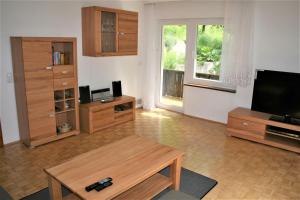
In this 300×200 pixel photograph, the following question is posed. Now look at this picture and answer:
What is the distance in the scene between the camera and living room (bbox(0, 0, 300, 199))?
3057mm

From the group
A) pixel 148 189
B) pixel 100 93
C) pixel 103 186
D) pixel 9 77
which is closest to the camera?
pixel 103 186

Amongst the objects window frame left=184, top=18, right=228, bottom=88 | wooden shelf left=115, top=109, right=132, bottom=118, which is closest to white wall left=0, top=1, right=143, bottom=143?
wooden shelf left=115, top=109, right=132, bottom=118

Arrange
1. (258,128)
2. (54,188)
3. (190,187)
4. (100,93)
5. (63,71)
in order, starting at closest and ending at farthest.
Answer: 1. (54,188)
2. (190,187)
3. (63,71)
4. (258,128)
5. (100,93)

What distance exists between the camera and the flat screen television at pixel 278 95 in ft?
12.2

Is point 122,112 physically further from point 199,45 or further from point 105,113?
point 199,45

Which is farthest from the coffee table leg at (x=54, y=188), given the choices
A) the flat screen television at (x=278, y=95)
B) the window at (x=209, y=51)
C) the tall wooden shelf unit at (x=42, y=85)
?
the window at (x=209, y=51)

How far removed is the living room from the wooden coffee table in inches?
6.6

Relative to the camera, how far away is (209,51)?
488cm

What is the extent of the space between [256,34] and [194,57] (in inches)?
48.9

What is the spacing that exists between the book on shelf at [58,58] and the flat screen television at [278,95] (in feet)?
9.82

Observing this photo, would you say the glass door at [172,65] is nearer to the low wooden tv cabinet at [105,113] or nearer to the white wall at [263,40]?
the white wall at [263,40]

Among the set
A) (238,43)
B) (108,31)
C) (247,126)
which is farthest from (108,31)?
(247,126)

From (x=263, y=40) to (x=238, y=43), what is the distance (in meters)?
0.38

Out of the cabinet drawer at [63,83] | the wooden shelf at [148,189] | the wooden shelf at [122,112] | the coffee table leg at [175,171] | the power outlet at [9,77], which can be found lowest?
the wooden shelf at [148,189]
